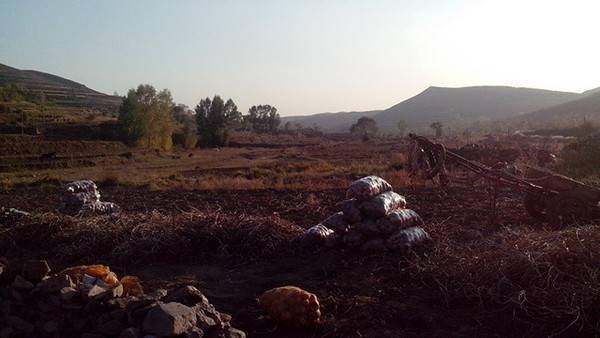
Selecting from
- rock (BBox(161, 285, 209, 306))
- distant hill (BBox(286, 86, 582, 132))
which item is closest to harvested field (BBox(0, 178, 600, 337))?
rock (BBox(161, 285, 209, 306))

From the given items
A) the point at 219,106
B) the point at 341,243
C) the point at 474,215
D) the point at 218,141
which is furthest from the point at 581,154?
the point at 219,106

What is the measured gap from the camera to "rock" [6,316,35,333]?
17.2 ft

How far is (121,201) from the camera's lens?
16484mm

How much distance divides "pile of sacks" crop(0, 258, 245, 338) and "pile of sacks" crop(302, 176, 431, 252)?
3099 millimetres

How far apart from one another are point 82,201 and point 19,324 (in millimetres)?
6486

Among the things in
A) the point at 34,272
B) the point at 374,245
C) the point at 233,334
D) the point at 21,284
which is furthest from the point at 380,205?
the point at 21,284

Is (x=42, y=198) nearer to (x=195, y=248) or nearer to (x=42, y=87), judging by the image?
(x=195, y=248)

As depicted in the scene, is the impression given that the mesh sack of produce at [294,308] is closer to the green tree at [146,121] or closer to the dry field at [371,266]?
the dry field at [371,266]

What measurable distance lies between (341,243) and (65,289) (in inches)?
166

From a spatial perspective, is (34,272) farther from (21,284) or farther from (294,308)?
(294,308)

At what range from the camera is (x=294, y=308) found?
5.63 metres

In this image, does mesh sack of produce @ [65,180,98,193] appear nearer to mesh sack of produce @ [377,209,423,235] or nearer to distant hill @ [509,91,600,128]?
mesh sack of produce @ [377,209,423,235]

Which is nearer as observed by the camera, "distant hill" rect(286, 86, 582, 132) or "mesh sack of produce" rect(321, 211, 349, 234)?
"mesh sack of produce" rect(321, 211, 349, 234)

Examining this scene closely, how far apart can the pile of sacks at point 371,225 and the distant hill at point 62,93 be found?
367 feet
